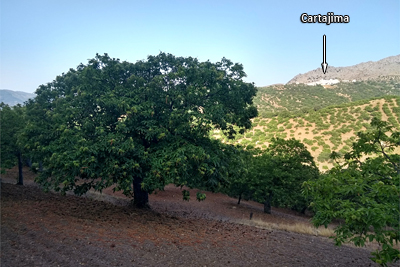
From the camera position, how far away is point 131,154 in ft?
40.5

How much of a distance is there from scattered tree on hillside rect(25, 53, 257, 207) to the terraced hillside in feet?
110

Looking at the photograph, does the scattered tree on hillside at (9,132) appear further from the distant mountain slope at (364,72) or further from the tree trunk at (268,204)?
the distant mountain slope at (364,72)

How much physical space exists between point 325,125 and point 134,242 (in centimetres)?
5393

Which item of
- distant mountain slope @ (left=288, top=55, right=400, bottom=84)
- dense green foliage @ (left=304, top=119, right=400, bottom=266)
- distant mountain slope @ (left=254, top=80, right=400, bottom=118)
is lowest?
dense green foliage @ (left=304, top=119, right=400, bottom=266)

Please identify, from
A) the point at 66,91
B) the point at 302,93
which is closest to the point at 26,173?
the point at 66,91

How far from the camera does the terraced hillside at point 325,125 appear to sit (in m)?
49.3

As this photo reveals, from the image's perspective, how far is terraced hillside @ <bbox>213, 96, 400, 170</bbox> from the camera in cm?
4931

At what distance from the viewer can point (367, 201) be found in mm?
→ 5480

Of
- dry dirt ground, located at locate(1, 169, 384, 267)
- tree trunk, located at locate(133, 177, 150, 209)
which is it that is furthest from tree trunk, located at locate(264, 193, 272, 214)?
tree trunk, located at locate(133, 177, 150, 209)

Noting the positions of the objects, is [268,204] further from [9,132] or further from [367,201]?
[9,132]

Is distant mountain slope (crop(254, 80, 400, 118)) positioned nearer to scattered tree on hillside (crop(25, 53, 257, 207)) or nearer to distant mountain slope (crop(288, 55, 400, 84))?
distant mountain slope (crop(288, 55, 400, 84))

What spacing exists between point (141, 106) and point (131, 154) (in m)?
2.25

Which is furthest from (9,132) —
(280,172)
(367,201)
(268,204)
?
(268,204)

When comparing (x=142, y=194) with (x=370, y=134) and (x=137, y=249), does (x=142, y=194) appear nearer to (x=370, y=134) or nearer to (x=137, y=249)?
(x=137, y=249)
